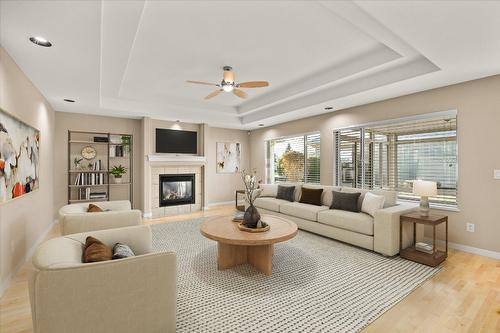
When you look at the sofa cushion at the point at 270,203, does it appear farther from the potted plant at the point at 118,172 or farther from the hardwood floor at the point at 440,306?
the potted plant at the point at 118,172

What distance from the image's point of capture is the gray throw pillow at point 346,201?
13.7 ft

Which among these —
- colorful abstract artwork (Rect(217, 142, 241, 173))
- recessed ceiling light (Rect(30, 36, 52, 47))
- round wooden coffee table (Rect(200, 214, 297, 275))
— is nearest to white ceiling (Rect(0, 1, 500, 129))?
recessed ceiling light (Rect(30, 36, 52, 47))

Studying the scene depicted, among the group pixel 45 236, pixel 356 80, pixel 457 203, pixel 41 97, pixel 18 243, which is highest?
pixel 356 80

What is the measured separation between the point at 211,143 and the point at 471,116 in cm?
601

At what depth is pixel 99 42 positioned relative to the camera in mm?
2465

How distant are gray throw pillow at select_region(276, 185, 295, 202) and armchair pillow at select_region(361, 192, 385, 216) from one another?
1.71 metres

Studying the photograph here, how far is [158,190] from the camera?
6395 millimetres

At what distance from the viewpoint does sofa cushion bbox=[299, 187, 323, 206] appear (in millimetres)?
4918

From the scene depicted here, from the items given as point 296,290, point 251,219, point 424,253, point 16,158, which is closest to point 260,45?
point 251,219

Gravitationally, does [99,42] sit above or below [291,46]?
below

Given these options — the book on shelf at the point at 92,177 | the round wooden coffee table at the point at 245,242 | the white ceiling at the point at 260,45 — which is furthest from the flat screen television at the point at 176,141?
the round wooden coffee table at the point at 245,242

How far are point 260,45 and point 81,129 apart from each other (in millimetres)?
4920

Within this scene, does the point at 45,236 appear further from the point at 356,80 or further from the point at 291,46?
the point at 356,80

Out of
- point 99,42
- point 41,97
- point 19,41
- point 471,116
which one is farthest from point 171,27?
point 471,116
